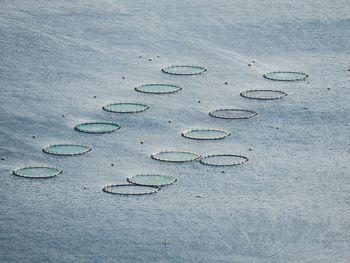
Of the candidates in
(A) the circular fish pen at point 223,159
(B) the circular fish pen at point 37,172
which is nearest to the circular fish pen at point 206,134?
(A) the circular fish pen at point 223,159

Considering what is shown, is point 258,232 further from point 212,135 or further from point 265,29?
point 265,29

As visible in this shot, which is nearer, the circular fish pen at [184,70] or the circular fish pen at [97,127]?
the circular fish pen at [97,127]

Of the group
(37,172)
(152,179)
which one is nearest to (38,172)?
(37,172)

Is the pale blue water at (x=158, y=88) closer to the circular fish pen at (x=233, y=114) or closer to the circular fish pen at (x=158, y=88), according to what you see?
the circular fish pen at (x=158, y=88)

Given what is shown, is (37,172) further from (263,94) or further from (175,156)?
(263,94)

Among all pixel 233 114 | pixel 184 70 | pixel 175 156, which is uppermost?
pixel 184 70

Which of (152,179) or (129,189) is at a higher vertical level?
(152,179)

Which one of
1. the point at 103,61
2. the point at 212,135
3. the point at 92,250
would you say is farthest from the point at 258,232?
the point at 103,61
